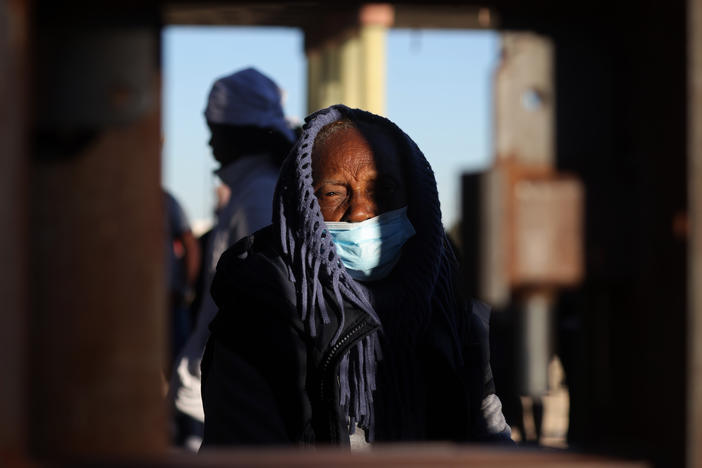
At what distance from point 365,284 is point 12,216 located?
68.7 inches

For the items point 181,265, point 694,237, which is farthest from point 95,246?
point 181,265

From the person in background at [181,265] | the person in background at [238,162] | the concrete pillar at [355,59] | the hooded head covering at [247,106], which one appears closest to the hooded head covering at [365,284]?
the person in background at [238,162]

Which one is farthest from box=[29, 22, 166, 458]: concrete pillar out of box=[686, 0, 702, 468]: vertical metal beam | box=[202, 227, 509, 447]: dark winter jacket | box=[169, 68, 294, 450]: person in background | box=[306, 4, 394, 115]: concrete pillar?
box=[306, 4, 394, 115]: concrete pillar

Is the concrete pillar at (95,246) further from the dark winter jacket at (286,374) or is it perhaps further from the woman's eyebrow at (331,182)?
the woman's eyebrow at (331,182)

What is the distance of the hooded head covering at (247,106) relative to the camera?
147 inches

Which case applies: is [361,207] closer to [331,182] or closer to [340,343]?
[331,182]

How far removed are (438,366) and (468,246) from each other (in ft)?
4.96

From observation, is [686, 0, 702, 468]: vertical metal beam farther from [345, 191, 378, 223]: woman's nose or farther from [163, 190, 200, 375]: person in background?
[163, 190, 200, 375]: person in background

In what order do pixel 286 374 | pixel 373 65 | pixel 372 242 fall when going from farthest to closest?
1. pixel 373 65
2. pixel 372 242
3. pixel 286 374

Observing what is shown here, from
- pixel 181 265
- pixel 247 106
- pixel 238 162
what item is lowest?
pixel 181 265

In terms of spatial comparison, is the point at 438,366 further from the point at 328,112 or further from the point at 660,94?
the point at 660,94

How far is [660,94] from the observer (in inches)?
39.6

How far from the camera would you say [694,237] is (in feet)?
3.15

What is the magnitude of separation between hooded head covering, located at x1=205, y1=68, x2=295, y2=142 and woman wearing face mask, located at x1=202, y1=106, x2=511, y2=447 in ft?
3.36
